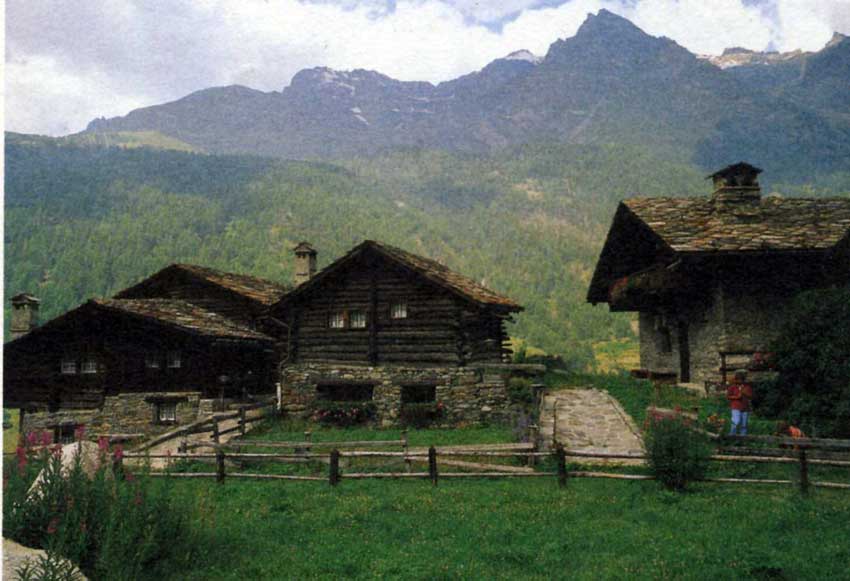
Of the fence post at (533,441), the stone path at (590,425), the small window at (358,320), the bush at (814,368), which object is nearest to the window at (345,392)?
the small window at (358,320)

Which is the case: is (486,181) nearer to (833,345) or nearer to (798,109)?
(798,109)

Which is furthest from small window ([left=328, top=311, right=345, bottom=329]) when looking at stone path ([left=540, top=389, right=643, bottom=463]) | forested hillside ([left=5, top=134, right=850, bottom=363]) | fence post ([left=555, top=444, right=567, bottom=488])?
forested hillside ([left=5, top=134, right=850, bottom=363])

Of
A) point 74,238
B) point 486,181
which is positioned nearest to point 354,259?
point 74,238

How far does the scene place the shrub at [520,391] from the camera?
23.4 m

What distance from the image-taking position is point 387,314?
24.1 m

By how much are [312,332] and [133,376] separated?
737 centimetres

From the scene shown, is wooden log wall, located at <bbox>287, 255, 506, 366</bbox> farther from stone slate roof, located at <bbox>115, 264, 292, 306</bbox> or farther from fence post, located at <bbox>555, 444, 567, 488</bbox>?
fence post, located at <bbox>555, 444, 567, 488</bbox>

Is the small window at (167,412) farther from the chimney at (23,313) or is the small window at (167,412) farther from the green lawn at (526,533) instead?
the green lawn at (526,533)

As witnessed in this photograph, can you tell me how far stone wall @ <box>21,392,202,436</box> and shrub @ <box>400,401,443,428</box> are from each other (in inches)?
333

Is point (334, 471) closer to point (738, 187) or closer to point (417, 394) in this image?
point (417, 394)

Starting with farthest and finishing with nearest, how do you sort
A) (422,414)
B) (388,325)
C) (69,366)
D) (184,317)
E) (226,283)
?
1. (226,283)
2. (184,317)
3. (69,366)
4. (388,325)
5. (422,414)

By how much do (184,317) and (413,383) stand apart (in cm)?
1026

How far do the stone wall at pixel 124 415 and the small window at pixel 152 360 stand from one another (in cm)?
110

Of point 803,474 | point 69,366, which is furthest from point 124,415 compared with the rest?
point 803,474
